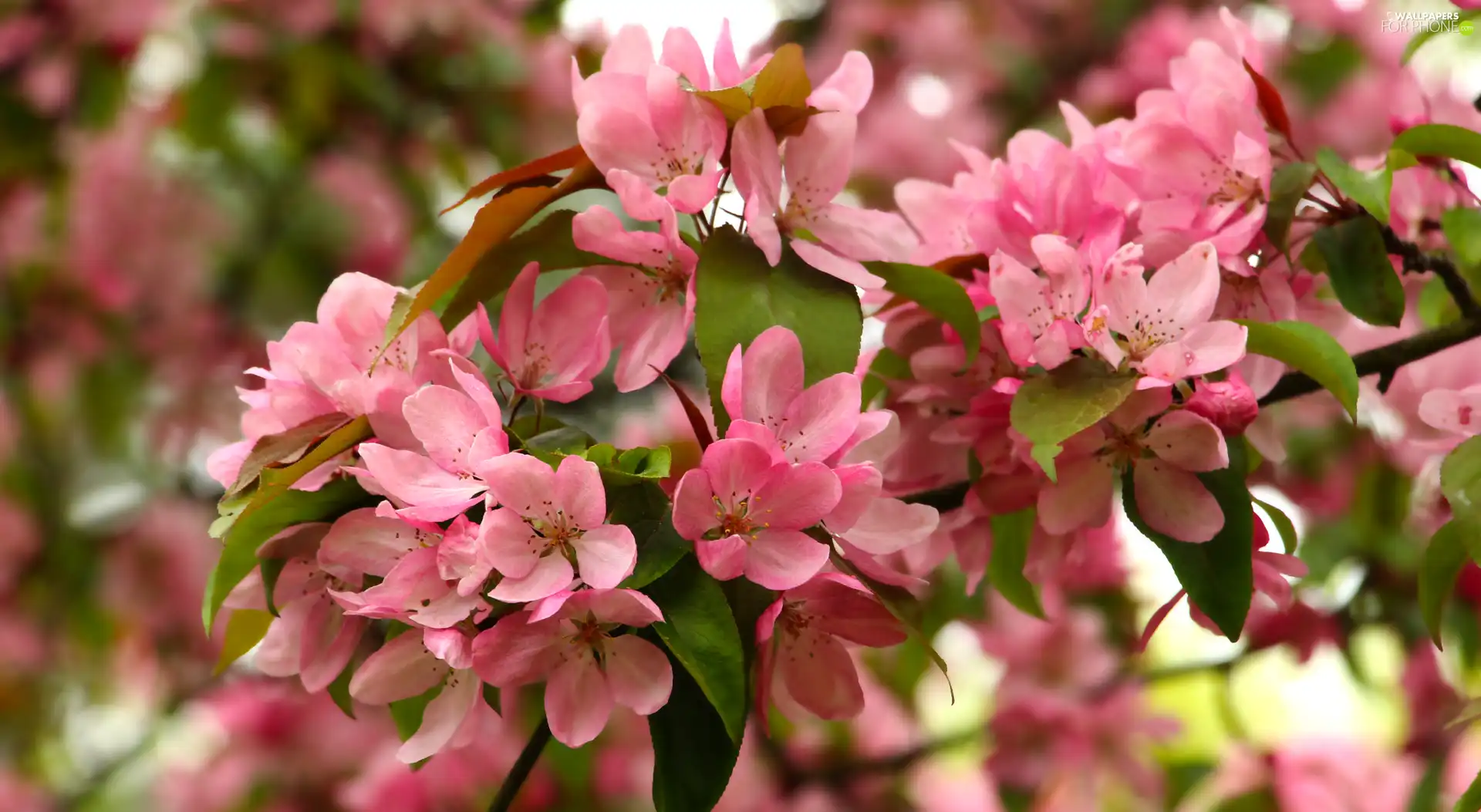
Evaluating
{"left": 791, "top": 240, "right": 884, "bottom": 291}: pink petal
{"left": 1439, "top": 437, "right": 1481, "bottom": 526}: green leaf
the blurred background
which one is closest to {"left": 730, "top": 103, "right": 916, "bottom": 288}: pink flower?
{"left": 791, "top": 240, "right": 884, "bottom": 291}: pink petal

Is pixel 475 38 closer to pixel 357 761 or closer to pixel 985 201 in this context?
pixel 357 761

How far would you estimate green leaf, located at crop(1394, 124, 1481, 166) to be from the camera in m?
0.47

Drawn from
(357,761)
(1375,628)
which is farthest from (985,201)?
(357,761)

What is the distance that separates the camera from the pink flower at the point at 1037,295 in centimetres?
45

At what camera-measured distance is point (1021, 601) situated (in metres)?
0.59

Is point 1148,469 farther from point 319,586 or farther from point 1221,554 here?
point 319,586

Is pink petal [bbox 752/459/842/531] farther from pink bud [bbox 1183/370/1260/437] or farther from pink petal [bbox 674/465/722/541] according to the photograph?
pink bud [bbox 1183/370/1260/437]

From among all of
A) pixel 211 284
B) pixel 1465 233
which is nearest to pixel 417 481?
pixel 1465 233

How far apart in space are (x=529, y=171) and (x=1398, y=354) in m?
0.35

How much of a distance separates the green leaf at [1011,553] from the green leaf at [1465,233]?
0.21m

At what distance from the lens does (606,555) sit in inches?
14.8

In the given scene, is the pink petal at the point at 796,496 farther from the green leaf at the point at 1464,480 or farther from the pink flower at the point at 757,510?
the green leaf at the point at 1464,480

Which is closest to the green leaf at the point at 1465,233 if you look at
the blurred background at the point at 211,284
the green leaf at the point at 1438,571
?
the green leaf at the point at 1438,571

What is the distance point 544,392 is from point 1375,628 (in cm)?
98
